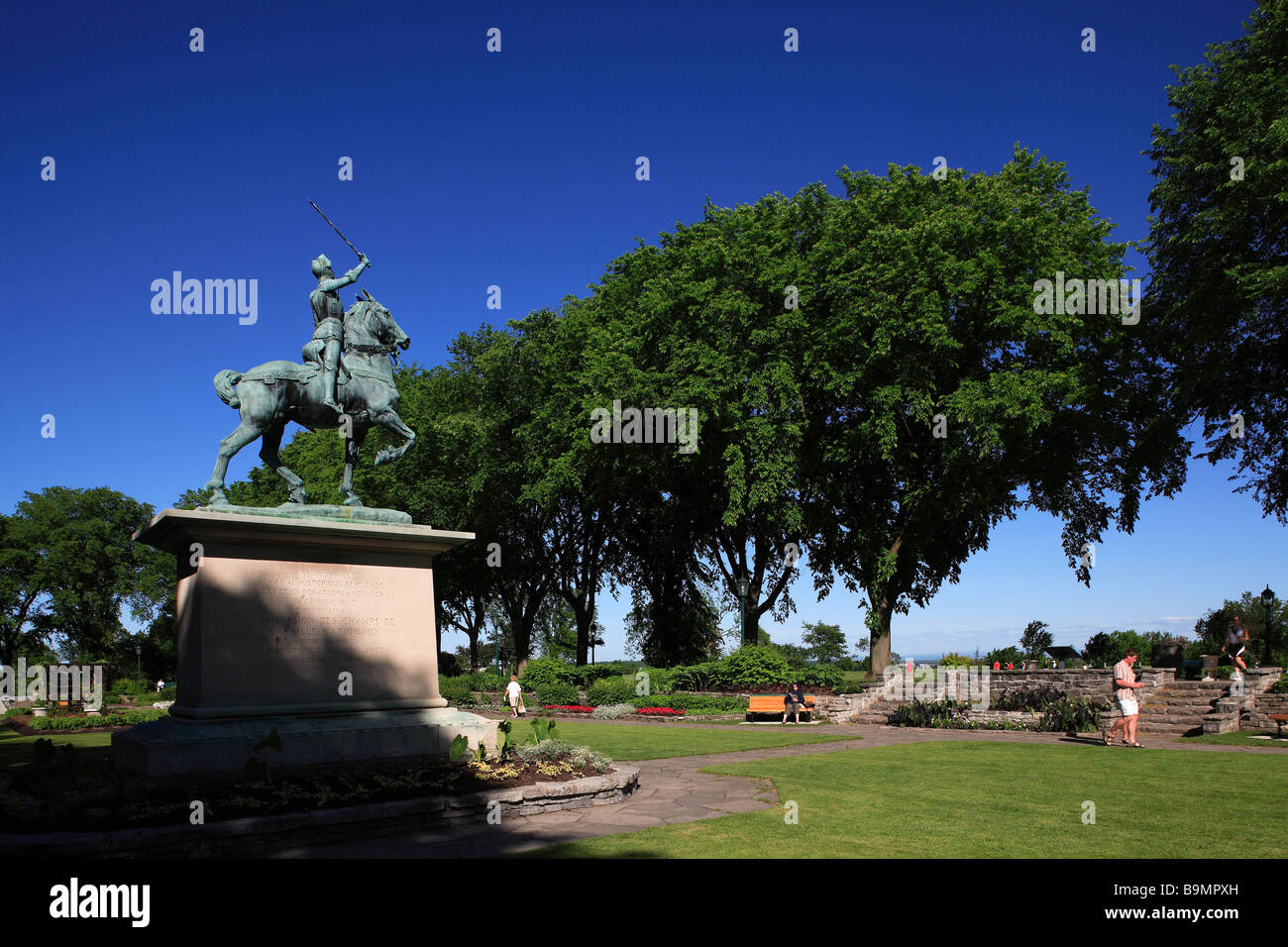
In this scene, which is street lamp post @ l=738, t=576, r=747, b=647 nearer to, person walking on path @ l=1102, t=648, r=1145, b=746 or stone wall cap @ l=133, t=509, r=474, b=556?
person walking on path @ l=1102, t=648, r=1145, b=746

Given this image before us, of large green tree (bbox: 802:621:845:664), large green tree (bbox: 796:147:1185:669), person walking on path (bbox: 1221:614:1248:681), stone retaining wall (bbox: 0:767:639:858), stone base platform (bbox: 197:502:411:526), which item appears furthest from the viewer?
large green tree (bbox: 802:621:845:664)

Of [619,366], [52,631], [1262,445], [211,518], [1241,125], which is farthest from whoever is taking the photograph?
[52,631]

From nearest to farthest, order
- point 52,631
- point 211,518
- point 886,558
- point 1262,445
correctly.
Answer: point 211,518, point 1262,445, point 886,558, point 52,631

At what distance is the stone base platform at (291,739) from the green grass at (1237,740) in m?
16.7

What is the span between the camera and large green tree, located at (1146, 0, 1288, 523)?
23031 millimetres

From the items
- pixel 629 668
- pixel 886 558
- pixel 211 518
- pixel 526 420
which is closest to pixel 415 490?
pixel 526 420

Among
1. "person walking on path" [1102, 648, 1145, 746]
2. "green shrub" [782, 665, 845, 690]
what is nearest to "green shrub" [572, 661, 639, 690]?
"green shrub" [782, 665, 845, 690]

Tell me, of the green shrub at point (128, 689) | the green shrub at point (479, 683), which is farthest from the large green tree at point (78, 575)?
the green shrub at point (479, 683)

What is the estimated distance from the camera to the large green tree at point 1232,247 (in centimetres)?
2303

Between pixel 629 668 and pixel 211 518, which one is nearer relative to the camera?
pixel 211 518

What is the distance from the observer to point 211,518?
9875 millimetres

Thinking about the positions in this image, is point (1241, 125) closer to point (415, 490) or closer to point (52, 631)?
point (415, 490)

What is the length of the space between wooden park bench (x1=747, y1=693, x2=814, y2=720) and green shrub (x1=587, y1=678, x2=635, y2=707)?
561 centimetres

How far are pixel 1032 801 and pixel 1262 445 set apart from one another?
21650 millimetres
